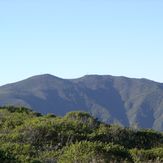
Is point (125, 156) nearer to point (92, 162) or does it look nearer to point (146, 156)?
point (146, 156)

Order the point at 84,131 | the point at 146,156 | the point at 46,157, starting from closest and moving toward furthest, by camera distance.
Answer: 1. the point at 46,157
2. the point at 146,156
3. the point at 84,131

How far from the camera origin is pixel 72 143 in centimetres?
1553

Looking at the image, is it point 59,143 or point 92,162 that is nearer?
point 92,162

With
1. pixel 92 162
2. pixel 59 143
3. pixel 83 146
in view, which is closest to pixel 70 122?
pixel 59 143

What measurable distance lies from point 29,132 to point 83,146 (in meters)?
3.16

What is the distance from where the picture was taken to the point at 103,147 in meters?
14.6

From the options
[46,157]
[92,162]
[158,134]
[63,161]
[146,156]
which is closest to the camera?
[92,162]

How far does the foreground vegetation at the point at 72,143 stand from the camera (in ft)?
41.7

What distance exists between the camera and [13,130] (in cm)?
1761

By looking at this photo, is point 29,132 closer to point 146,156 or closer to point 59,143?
point 59,143

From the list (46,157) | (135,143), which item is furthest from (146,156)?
(135,143)

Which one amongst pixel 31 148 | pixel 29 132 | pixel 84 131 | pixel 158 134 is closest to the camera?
pixel 31 148

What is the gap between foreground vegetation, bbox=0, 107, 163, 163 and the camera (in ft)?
41.7

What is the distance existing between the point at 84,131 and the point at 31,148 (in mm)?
5297
